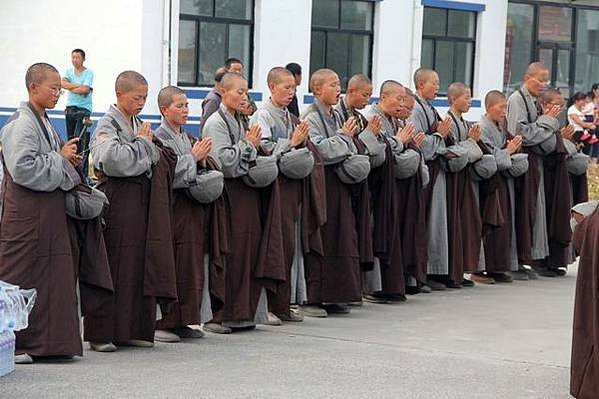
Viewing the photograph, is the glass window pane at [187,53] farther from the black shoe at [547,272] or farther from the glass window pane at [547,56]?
the glass window pane at [547,56]

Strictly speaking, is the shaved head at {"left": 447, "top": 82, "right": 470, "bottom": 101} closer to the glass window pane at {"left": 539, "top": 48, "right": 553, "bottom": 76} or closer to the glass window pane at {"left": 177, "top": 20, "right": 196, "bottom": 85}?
the glass window pane at {"left": 177, "top": 20, "right": 196, "bottom": 85}

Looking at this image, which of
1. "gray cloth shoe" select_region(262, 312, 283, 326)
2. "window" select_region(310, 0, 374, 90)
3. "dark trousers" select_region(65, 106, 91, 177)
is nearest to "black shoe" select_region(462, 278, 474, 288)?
"gray cloth shoe" select_region(262, 312, 283, 326)

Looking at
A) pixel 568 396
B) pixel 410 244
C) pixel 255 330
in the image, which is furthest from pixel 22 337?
pixel 410 244

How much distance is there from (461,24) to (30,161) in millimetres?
18052

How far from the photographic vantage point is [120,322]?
7.96 m

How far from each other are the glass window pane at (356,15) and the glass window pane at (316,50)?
0.60 metres

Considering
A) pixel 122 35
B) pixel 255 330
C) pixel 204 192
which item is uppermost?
pixel 122 35

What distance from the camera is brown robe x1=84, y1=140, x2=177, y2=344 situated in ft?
25.9

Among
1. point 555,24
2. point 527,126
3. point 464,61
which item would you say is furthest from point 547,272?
point 555,24

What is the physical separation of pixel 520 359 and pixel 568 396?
3.53 feet

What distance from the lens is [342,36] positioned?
21844 mm

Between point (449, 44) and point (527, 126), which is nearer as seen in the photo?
point (527, 126)

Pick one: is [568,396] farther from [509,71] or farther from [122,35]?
[509,71]

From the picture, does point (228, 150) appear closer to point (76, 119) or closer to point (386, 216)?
point (386, 216)
